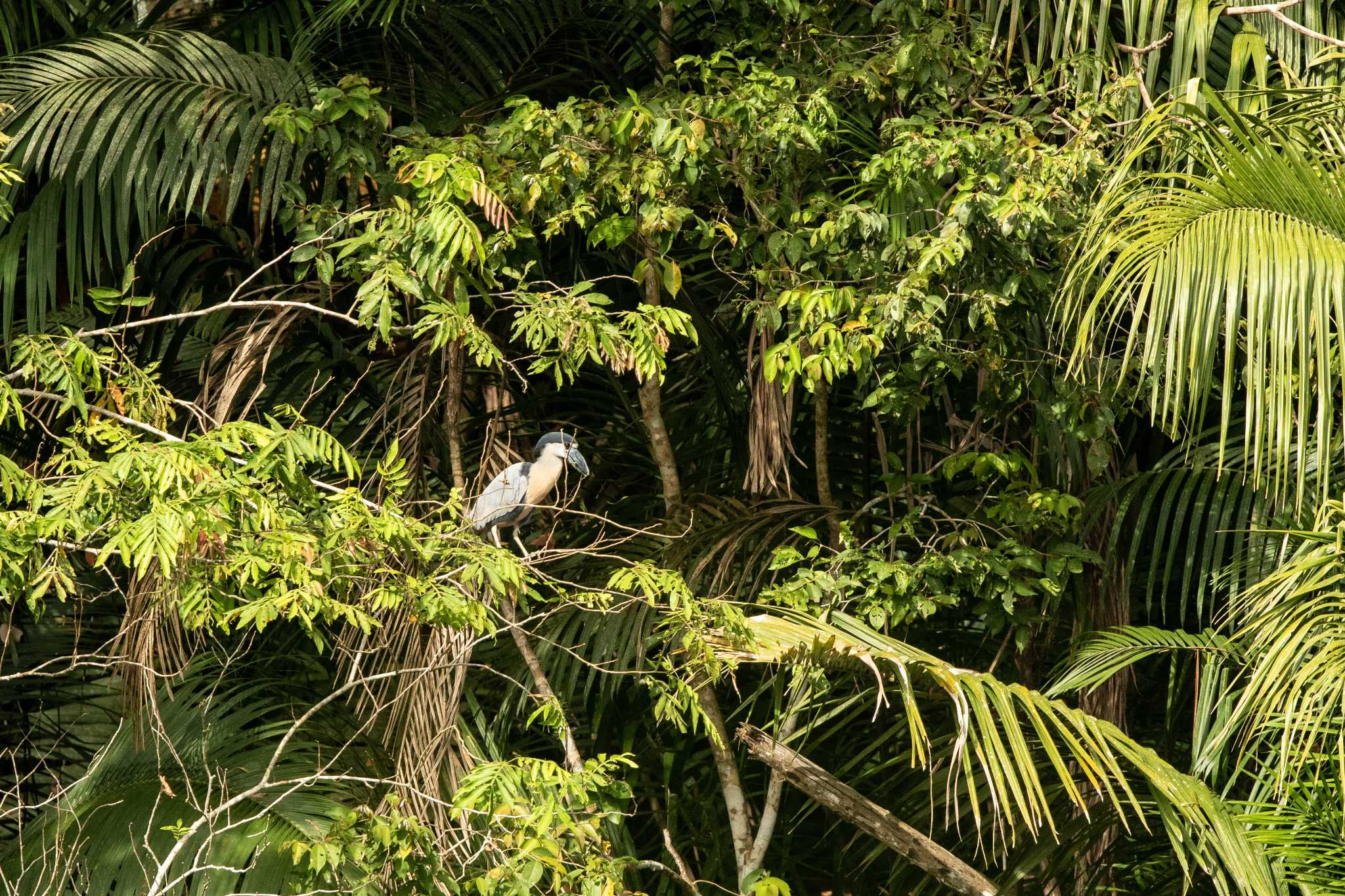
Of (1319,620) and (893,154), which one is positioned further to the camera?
(893,154)

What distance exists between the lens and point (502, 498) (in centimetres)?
372

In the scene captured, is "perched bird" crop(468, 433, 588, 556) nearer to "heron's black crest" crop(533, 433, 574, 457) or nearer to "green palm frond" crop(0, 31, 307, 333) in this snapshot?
"heron's black crest" crop(533, 433, 574, 457)

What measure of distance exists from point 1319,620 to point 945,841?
1.84 m

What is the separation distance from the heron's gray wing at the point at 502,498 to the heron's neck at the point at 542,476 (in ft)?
0.07

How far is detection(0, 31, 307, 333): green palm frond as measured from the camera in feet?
12.4

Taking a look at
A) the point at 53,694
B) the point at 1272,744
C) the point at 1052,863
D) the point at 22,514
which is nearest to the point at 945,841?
the point at 1052,863

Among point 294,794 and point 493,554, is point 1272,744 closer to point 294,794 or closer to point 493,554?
point 493,554

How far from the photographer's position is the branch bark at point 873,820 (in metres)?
3.33

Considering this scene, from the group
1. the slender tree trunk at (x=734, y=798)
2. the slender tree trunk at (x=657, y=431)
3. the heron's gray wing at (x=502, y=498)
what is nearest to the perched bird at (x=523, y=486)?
the heron's gray wing at (x=502, y=498)

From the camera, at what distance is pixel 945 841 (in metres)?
4.27

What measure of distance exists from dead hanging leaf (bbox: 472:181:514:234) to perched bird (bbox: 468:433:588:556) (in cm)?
62

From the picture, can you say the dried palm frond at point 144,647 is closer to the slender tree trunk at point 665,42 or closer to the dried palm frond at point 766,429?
the dried palm frond at point 766,429

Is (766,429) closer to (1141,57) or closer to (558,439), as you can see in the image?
(558,439)


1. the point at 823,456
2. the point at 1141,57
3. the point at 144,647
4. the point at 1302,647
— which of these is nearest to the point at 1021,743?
the point at 1302,647
